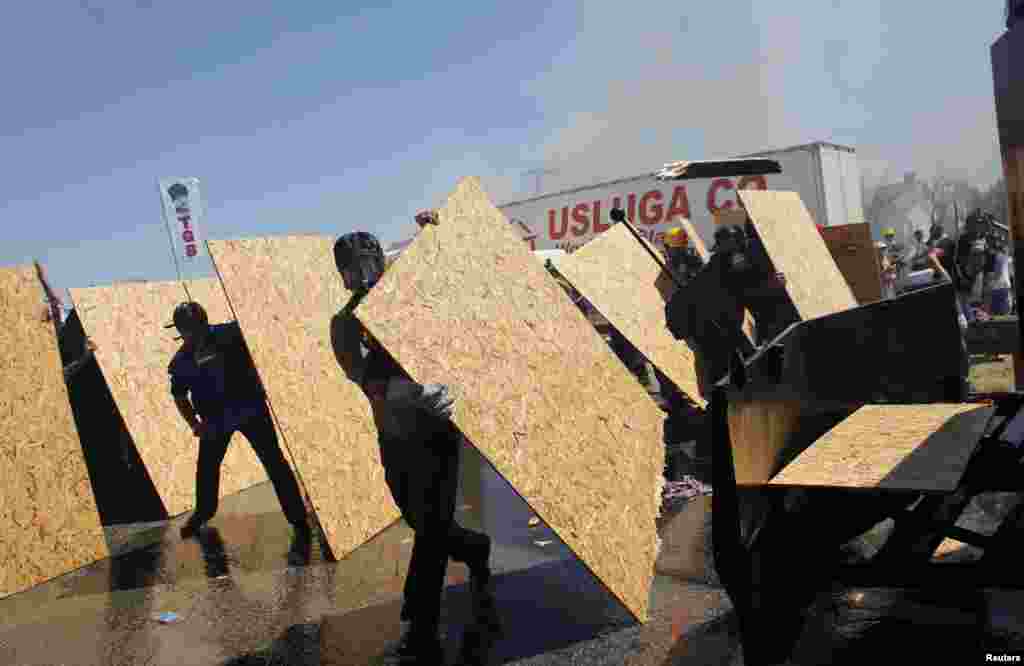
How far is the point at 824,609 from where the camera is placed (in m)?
3.99

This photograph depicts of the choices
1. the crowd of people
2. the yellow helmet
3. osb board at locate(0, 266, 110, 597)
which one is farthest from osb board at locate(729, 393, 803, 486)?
the crowd of people

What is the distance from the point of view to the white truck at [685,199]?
18719 millimetres

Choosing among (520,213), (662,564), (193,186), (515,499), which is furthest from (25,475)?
(520,213)

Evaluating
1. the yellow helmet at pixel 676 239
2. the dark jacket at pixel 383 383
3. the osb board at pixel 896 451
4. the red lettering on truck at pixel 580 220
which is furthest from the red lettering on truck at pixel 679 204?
the dark jacket at pixel 383 383

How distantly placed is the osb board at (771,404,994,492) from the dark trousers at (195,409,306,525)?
404 centimetres

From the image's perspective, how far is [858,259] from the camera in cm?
966

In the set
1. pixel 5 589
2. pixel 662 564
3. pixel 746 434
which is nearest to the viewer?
pixel 746 434

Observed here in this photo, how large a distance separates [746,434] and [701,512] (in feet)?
9.54

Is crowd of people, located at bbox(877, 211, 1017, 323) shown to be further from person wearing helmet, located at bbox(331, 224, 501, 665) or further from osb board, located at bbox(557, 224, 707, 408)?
person wearing helmet, located at bbox(331, 224, 501, 665)

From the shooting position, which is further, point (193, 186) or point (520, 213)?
point (520, 213)

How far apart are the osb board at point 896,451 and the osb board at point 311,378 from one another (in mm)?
3221

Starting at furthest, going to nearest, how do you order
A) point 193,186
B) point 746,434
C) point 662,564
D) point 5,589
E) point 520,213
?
point 520,213, point 193,186, point 5,589, point 662,564, point 746,434

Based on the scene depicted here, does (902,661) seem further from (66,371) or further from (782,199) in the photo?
(66,371)

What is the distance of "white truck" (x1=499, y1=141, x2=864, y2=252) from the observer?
18719 millimetres
